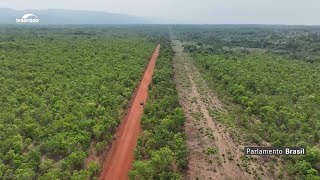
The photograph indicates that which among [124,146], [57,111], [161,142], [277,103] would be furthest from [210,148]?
[57,111]

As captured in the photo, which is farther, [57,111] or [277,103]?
[277,103]

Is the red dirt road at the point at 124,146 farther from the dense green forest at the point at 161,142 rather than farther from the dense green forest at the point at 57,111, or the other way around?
the dense green forest at the point at 161,142

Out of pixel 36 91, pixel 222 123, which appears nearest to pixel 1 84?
pixel 36 91

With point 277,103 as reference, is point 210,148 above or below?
below

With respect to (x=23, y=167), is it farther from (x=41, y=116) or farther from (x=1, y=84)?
(x=1, y=84)

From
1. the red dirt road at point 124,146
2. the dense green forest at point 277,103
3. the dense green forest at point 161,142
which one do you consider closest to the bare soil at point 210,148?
the dense green forest at point 161,142

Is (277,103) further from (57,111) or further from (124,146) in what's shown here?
(57,111)

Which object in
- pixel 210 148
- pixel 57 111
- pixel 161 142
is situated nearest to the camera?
pixel 161 142

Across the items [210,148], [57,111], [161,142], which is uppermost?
[57,111]
